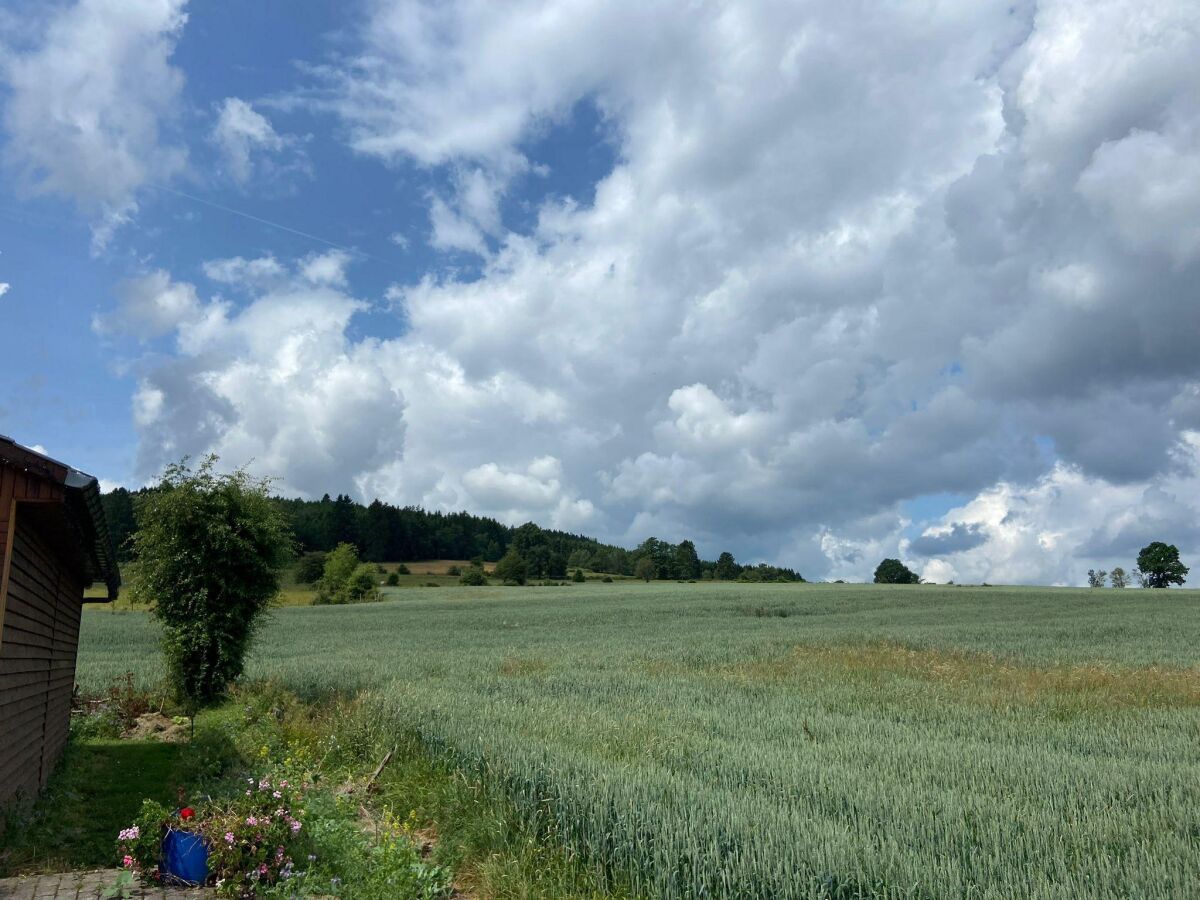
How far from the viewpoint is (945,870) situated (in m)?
5.48

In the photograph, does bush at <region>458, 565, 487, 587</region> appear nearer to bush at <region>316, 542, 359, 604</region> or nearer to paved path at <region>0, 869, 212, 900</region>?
bush at <region>316, 542, 359, 604</region>

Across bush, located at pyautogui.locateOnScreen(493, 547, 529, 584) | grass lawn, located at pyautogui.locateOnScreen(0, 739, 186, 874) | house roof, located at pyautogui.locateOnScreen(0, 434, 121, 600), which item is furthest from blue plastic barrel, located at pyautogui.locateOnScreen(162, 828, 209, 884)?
bush, located at pyautogui.locateOnScreen(493, 547, 529, 584)

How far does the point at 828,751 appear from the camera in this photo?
10.1 meters

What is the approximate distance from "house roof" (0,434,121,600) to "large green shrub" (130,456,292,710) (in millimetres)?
7383

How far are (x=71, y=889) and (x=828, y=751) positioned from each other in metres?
8.24

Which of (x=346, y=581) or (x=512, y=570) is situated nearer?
(x=346, y=581)

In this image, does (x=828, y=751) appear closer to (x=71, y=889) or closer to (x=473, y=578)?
(x=71, y=889)

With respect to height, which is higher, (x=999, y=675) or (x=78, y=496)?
(x=78, y=496)

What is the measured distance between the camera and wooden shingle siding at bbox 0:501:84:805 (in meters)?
8.15

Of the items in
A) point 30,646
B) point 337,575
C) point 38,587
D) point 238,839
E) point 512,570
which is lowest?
point 238,839

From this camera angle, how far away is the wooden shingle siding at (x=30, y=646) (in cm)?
A: 815

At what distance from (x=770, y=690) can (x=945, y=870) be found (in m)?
11.7

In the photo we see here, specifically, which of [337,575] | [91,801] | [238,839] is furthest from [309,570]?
[238,839]

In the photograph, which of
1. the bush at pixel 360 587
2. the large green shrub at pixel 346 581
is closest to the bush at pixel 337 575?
the large green shrub at pixel 346 581
